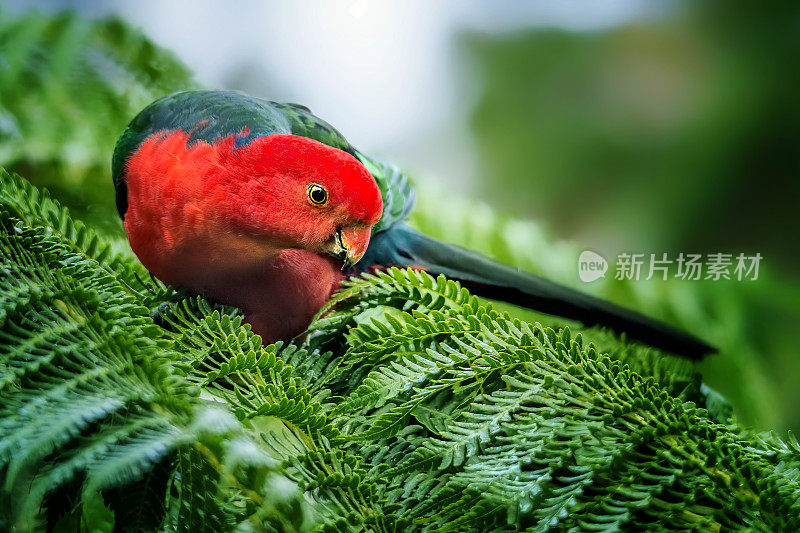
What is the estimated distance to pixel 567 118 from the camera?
1816mm

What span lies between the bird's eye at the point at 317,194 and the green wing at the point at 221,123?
0.11m

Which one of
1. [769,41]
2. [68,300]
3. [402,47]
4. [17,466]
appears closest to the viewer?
[17,466]

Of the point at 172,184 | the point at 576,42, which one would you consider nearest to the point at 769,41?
the point at 576,42

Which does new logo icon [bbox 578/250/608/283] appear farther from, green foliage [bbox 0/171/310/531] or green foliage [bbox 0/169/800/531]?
green foliage [bbox 0/171/310/531]

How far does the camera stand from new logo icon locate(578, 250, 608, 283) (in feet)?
4.75

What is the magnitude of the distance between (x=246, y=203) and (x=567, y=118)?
130 cm

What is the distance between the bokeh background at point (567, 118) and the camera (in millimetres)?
1260

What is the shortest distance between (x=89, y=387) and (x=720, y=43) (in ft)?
5.95

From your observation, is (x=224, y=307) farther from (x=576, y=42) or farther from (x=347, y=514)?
(x=576, y=42)

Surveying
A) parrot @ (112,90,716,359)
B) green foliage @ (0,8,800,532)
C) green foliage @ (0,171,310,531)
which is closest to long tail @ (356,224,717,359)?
parrot @ (112,90,716,359)

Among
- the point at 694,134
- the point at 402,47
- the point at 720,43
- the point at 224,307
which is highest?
the point at 720,43

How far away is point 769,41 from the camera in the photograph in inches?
67.4

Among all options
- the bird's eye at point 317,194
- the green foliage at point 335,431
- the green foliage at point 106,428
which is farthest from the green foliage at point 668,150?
the green foliage at point 106,428

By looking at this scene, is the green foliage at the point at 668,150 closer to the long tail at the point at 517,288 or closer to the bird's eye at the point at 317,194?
the long tail at the point at 517,288
